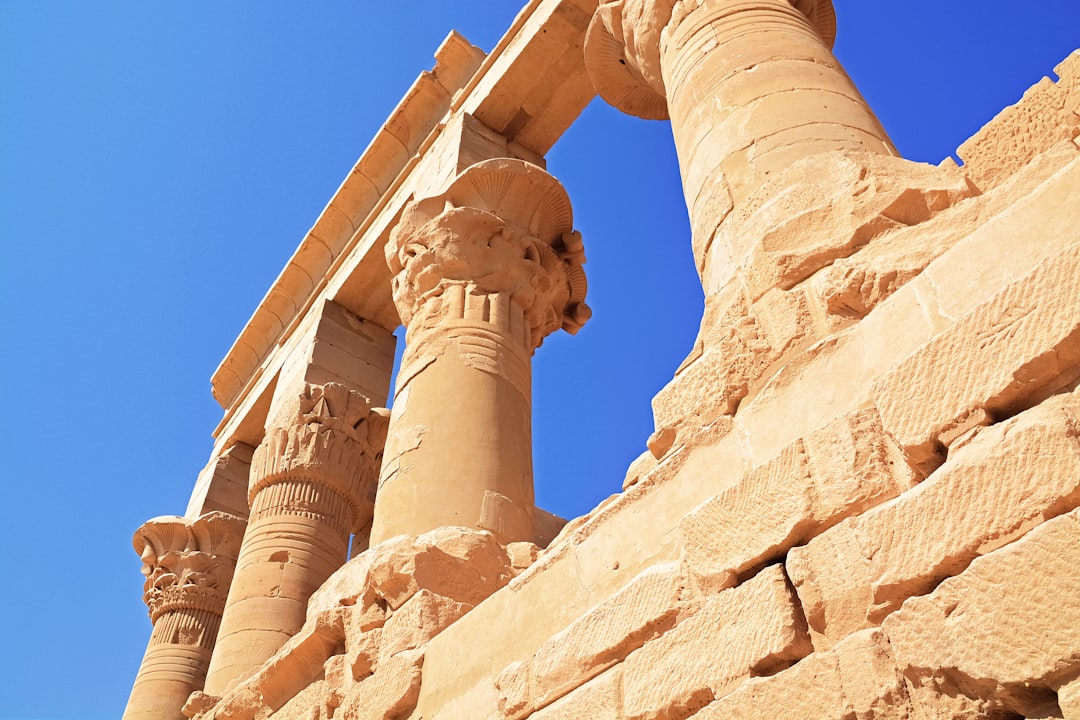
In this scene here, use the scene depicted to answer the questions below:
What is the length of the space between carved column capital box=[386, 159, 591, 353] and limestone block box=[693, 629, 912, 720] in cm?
497

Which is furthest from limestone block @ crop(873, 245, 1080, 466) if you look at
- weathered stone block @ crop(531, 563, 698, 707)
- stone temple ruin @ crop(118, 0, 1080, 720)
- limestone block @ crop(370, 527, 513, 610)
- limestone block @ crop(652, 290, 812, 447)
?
limestone block @ crop(370, 527, 513, 610)

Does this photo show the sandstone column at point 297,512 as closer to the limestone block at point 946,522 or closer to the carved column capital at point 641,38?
the carved column capital at point 641,38

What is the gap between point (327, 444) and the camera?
33.7 feet

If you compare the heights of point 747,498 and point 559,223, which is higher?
point 559,223

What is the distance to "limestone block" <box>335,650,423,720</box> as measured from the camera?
4.25m

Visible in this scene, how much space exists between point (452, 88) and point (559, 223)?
4418mm

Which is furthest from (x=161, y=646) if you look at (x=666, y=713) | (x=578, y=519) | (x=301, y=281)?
(x=666, y=713)

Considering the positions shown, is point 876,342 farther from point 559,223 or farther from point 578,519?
point 559,223

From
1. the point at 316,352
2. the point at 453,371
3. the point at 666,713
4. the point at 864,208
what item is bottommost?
the point at 666,713

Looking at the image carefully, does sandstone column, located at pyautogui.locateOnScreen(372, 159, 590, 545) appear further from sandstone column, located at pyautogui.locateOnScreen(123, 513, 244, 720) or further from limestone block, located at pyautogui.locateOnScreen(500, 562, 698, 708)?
sandstone column, located at pyautogui.locateOnScreen(123, 513, 244, 720)

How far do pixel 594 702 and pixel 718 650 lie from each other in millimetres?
572

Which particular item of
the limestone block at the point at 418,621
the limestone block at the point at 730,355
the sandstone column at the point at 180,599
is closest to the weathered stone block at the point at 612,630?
the limestone block at the point at 730,355

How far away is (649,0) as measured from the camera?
6.27m

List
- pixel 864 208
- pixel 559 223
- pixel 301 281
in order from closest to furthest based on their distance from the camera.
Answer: pixel 864 208 < pixel 559 223 < pixel 301 281
